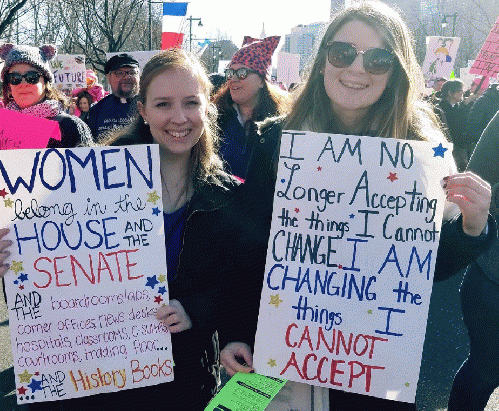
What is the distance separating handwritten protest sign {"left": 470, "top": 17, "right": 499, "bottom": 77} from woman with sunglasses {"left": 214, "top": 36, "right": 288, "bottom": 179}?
158 inches

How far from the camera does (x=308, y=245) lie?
64.7 inches

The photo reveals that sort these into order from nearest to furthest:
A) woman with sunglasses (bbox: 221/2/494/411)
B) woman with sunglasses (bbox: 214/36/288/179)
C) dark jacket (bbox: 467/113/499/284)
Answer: woman with sunglasses (bbox: 221/2/494/411) → dark jacket (bbox: 467/113/499/284) → woman with sunglasses (bbox: 214/36/288/179)

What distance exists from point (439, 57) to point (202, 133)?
40.3ft

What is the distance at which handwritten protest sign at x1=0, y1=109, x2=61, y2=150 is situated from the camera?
1.93 m

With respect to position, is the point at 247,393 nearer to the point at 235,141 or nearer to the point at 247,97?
the point at 235,141

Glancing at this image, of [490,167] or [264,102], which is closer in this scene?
[490,167]

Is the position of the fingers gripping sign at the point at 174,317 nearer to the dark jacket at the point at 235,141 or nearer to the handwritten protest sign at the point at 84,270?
the handwritten protest sign at the point at 84,270

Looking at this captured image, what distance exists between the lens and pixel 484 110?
5.86m

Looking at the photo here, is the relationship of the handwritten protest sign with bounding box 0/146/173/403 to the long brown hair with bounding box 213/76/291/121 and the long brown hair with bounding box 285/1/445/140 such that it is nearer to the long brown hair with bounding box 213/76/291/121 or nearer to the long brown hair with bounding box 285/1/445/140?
Result: the long brown hair with bounding box 285/1/445/140

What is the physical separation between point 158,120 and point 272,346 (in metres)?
0.92

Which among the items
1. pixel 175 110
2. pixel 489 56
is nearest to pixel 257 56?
pixel 175 110

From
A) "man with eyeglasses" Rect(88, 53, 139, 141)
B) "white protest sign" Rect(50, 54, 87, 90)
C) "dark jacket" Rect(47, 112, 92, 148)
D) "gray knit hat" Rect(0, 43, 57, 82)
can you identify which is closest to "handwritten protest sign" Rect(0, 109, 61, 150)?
"dark jacket" Rect(47, 112, 92, 148)

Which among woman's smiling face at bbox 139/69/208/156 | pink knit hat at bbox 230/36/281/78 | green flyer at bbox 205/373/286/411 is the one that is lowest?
green flyer at bbox 205/373/286/411

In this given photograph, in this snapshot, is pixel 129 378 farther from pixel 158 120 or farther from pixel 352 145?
pixel 352 145
